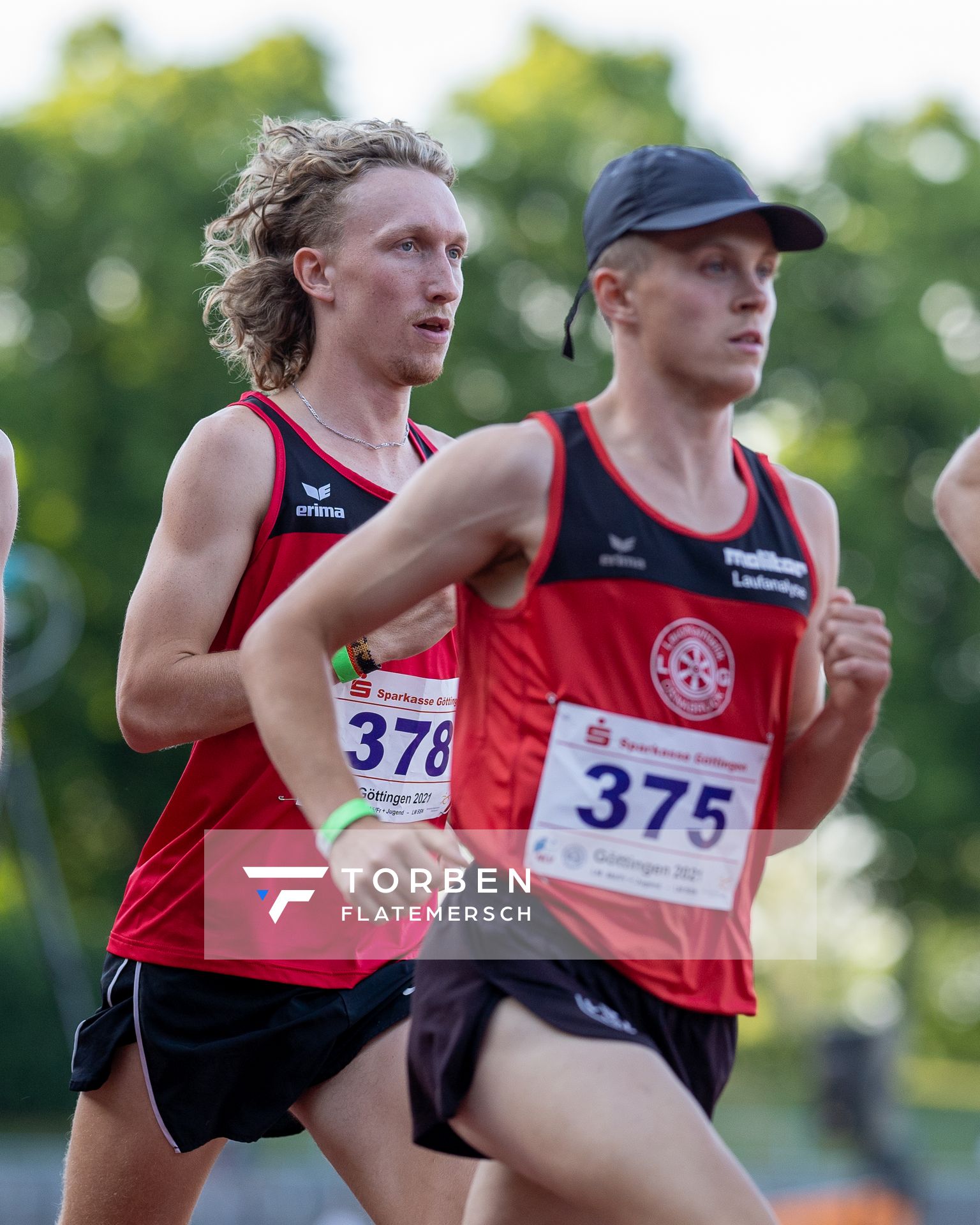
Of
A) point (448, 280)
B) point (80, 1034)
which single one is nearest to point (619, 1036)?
point (80, 1034)

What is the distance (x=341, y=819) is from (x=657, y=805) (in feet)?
1.80

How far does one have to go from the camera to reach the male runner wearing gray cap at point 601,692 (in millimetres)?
3051

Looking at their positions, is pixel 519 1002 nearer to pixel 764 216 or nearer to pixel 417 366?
pixel 764 216

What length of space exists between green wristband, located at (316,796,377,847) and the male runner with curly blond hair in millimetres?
894

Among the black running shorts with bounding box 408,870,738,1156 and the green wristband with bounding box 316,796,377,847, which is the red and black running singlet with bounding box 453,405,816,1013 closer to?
the black running shorts with bounding box 408,870,738,1156

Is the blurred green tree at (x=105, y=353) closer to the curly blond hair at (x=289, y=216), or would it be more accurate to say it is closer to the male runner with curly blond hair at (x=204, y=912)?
the curly blond hair at (x=289, y=216)

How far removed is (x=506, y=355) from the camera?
24.1m

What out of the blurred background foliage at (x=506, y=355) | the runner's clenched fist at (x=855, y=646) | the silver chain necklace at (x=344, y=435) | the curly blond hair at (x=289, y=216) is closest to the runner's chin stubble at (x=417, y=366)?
the silver chain necklace at (x=344, y=435)

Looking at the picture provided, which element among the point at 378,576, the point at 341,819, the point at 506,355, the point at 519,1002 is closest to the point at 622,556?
the point at 378,576

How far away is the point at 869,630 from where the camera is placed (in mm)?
3141

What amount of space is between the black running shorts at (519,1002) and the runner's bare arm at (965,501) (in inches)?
47.1

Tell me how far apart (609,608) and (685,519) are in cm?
25

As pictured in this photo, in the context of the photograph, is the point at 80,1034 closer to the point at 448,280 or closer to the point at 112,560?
the point at 448,280

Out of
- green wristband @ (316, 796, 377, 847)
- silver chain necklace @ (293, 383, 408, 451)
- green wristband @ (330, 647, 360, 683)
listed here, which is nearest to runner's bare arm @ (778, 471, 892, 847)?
green wristband @ (316, 796, 377, 847)
